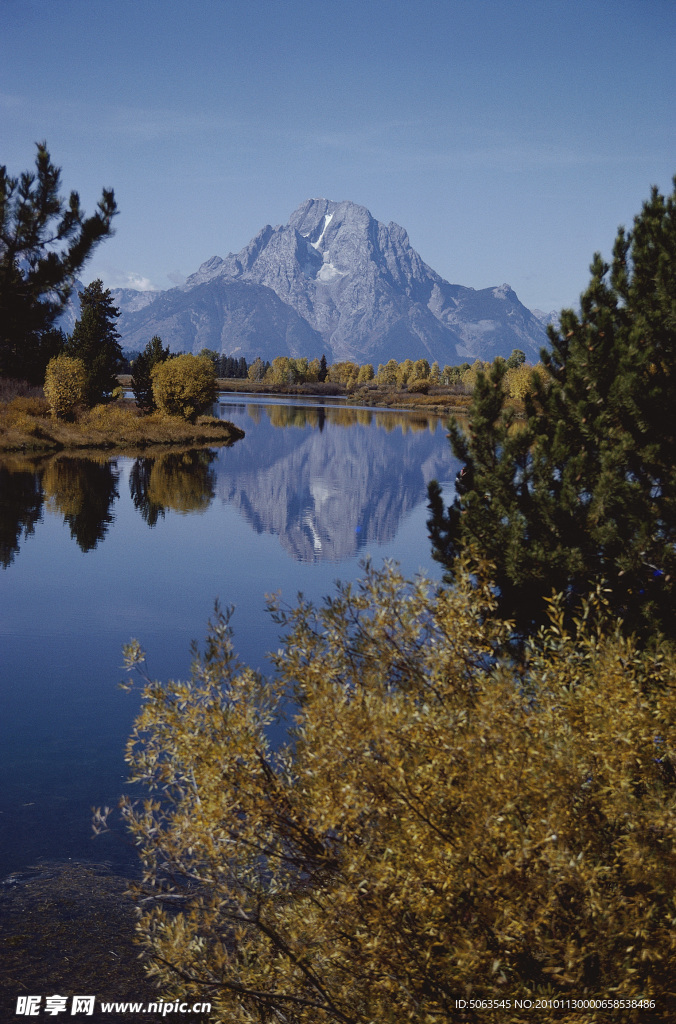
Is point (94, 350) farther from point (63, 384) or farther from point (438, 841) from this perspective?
point (438, 841)

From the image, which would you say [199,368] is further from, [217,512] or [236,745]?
[236,745]

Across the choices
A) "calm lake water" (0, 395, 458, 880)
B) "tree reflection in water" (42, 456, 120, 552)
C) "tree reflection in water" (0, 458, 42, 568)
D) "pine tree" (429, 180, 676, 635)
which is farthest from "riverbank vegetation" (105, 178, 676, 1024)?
"tree reflection in water" (42, 456, 120, 552)

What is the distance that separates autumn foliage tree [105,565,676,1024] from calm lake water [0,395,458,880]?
4224mm

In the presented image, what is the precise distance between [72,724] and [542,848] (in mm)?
12605

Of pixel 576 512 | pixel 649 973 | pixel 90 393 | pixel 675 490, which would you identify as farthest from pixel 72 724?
pixel 90 393

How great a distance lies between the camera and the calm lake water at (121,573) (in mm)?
13438

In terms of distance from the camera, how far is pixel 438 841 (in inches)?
206

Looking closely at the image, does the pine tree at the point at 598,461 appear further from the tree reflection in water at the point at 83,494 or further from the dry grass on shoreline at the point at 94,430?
the dry grass on shoreline at the point at 94,430

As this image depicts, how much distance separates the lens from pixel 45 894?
1029 cm

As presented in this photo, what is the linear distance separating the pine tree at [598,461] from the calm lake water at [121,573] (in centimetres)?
179

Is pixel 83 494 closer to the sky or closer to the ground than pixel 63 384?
closer to the ground

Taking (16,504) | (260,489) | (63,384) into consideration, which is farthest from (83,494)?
(63,384)

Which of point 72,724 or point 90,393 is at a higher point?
point 90,393

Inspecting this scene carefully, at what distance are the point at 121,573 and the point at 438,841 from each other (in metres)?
24.9
